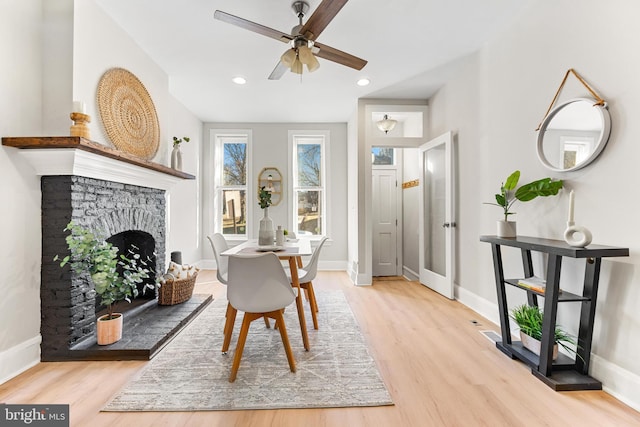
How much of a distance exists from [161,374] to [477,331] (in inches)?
101

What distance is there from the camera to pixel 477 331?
103 inches

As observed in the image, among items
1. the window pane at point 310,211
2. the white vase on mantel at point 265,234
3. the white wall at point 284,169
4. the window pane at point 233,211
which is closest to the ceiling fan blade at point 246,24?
the white vase on mantel at point 265,234

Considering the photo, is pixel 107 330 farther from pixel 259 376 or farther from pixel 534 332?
pixel 534 332

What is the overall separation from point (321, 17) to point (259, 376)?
92.5 inches

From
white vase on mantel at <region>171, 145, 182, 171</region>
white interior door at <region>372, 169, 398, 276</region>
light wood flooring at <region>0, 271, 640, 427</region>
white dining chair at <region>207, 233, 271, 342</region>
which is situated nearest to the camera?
light wood flooring at <region>0, 271, 640, 427</region>

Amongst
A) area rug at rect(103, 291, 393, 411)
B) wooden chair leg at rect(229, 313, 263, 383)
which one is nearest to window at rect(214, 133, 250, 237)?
area rug at rect(103, 291, 393, 411)

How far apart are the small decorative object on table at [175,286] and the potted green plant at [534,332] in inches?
123

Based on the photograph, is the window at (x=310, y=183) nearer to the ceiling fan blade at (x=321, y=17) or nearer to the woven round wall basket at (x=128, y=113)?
the woven round wall basket at (x=128, y=113)

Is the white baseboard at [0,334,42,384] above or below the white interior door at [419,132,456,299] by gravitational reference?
below

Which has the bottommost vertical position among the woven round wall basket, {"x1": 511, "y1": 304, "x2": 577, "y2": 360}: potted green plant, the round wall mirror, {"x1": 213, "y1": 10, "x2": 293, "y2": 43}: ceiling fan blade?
{"x1": 511, "y1": 304, "x2": 577, "y2": 360}: potted green plant

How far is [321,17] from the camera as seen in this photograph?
1.84 m

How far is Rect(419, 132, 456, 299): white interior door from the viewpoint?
349 cm

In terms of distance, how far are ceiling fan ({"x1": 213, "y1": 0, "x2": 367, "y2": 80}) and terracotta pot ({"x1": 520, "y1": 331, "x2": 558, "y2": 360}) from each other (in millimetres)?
2461

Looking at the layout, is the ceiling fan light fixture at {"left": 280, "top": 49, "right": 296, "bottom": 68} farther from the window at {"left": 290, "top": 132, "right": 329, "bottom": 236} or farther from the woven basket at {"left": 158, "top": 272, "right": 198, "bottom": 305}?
the window at {"left": 290, "top": 132, "right": 329, "bottom": 236}
